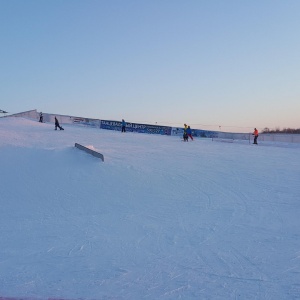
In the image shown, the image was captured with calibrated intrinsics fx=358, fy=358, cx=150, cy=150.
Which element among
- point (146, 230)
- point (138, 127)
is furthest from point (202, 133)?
point (146, 230)

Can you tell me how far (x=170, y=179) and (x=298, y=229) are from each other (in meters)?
5.46

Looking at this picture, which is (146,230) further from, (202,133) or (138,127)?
(138,127)

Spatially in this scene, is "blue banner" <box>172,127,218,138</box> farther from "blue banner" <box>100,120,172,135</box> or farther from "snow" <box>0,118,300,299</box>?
"snow" <box>0,118,300,299</box>

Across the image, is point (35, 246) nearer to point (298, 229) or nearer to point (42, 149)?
point (298, 229)

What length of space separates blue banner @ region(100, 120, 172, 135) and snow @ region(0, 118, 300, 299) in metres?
22.2

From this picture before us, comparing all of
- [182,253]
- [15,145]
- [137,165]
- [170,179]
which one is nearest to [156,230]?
[182,253]

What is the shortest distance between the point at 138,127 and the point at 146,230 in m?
30.8

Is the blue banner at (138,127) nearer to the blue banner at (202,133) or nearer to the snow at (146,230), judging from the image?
the blue banner at (202,133)

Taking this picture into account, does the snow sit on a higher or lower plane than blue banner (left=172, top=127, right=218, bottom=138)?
lower

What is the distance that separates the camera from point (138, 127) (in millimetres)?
38344

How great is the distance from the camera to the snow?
17.5ft

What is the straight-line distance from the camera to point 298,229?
25.3 feet

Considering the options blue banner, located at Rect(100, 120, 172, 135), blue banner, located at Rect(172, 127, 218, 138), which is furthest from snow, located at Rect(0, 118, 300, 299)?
blue banner, located at Rect(100, 120, 172, 135)

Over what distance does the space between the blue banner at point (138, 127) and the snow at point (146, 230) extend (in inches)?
874
